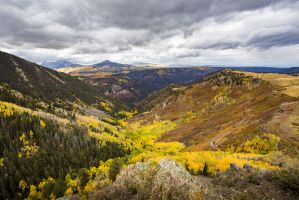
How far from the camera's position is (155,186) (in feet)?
118

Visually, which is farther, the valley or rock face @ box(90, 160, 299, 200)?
the valley

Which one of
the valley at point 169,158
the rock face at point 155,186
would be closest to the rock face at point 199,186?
the rock face at point 155,186

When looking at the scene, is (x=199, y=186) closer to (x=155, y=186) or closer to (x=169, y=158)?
(x=155, y=186)

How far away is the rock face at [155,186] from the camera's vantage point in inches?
1366

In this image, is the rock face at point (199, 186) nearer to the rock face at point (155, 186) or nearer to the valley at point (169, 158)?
the rock face at point (155, 186)

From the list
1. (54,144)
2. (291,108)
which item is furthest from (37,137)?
(291,108)

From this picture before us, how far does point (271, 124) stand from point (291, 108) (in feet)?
93.4

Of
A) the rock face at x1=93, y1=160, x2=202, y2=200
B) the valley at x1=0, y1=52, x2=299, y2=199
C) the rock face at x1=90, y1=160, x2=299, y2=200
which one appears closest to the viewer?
the rock face at x1=90, y1=160, x2=299, y2=200

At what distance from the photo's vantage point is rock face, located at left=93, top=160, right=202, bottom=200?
34.7 meters

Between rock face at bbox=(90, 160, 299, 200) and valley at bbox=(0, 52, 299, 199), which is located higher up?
rock face at bbox=(90, 160, 299, 200)

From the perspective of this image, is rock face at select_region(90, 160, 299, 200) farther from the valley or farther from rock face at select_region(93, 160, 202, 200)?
the valley

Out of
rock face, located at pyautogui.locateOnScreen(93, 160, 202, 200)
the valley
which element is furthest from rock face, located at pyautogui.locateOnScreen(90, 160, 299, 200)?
the valley

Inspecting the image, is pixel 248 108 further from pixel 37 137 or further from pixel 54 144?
pixel 37 137

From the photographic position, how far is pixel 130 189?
40.7 metres
